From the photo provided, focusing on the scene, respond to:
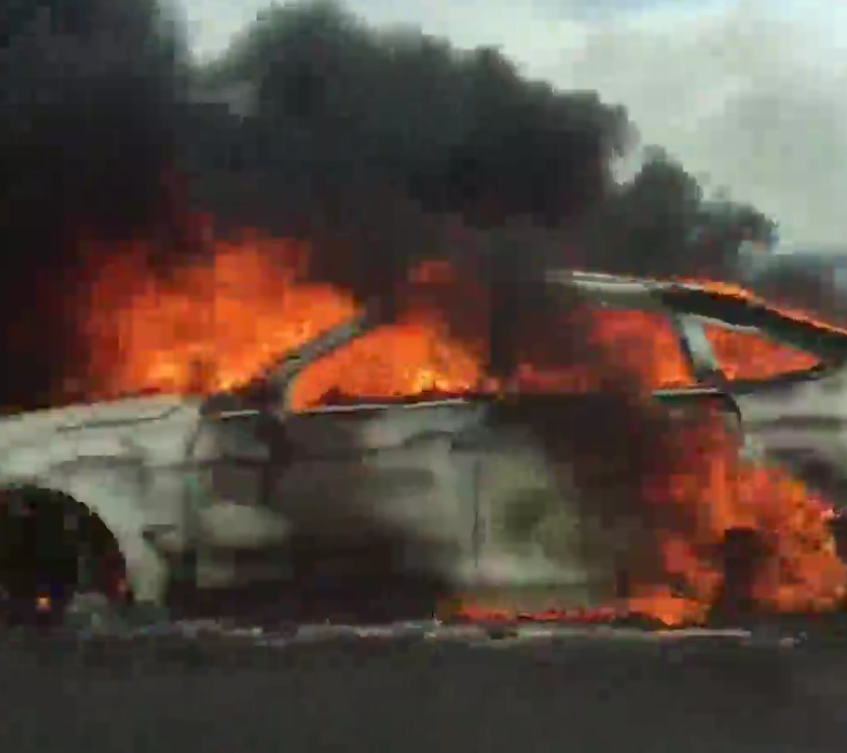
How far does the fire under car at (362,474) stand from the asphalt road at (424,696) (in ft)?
0.76

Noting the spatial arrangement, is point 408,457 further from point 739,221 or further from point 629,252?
point 739,221

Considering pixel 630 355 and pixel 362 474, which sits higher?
pixel 630 355

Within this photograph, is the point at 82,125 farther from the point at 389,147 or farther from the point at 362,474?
the point at 362,474

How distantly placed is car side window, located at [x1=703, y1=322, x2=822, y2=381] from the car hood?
6.85 ft

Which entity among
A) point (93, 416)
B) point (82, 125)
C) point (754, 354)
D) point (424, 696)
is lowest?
point (424, 696)

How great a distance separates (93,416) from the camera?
20.4 feet

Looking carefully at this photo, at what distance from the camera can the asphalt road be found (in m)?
5.43

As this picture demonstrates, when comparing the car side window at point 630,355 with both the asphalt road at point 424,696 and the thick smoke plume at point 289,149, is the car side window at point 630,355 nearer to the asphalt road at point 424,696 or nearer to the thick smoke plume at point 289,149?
the thick smoke plume at point 289,149

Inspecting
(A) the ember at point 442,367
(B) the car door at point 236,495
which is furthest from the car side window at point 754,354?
(B) the car door at point 236,495

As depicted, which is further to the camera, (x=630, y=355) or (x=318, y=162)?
(x=318, y=162)

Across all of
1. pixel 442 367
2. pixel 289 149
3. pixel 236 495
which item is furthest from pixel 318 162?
pixel 236 495

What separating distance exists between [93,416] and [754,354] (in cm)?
267

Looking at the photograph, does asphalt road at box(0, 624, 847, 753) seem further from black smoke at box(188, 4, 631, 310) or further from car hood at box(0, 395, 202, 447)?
black smoke at box(188, 4, 631, 310)

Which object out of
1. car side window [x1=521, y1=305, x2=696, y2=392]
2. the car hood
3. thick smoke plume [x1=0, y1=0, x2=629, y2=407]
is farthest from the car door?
car side window [x1=521, y1=305, x2=696, y2=392]
